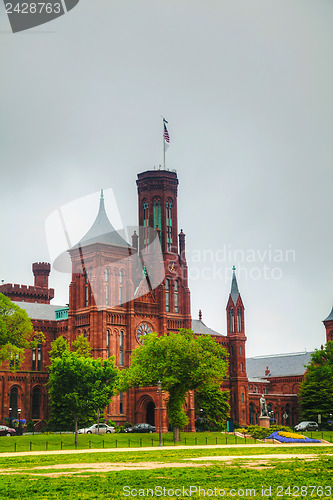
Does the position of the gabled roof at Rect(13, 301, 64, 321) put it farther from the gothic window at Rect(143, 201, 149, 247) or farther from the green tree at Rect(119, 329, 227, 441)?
the green tree at Rect(119, 329, 227, 441)

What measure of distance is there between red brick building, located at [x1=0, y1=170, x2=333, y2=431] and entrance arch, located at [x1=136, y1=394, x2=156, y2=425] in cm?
12

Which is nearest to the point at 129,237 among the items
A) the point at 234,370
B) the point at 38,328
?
the point at 38,328

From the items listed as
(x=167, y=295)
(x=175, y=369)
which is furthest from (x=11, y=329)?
(x=167, y=295)

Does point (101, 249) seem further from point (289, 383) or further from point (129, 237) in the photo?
point (289, 383)

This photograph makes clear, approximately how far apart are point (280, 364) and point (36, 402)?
2247 inches

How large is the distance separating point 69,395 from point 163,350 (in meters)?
11.7

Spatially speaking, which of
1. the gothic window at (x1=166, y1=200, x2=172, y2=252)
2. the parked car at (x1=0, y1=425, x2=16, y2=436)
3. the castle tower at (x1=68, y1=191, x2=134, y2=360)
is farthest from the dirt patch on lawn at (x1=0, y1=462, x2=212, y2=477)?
the gothic window at (x1=166, y1=200, x2=172, y2=252)

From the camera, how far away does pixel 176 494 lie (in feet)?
68.7

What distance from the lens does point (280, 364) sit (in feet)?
421

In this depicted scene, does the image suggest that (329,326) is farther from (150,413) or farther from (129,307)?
(150,413)

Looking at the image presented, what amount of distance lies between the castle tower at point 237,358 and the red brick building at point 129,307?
0.15 metres

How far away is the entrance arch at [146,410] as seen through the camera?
84438 millimetres

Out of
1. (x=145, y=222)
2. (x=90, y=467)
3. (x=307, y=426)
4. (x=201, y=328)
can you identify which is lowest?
(x=307, y=426)

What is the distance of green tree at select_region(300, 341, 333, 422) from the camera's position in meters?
96.2
